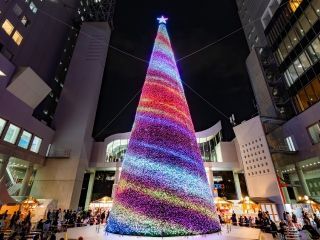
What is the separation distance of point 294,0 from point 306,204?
2422cm

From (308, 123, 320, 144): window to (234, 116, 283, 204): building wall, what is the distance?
15.5 ft

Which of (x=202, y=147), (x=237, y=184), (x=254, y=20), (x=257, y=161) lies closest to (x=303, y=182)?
(x=257, y=161)

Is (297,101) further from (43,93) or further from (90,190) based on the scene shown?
(90,190)

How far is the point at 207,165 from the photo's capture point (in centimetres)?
3409

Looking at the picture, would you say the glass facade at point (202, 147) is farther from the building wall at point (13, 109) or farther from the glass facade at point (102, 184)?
the building wall at point (13, 109)

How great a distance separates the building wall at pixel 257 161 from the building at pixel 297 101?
680 millimetres

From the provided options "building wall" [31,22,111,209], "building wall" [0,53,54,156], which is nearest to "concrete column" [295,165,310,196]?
"building wall" [31,22,111,209]

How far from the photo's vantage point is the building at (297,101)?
2181 centimetres

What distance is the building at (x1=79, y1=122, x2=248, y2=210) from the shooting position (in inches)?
1369

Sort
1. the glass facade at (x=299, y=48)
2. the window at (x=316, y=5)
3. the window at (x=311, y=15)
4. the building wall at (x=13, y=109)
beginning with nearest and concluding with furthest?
the building wall at (x=13, y=109), the window at (x=316, y=5), the window at (x=311, y=15), the glass facade at (x=299, y=48)

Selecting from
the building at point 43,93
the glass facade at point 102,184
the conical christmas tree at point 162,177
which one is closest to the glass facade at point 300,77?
the conical christmas tree at point 162,177

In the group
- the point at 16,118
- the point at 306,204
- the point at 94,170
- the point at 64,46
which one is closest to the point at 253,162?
the point at 306,204

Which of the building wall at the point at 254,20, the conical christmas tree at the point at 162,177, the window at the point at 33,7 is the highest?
the building wall at the point at 254,20

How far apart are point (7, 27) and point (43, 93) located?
8.48m
